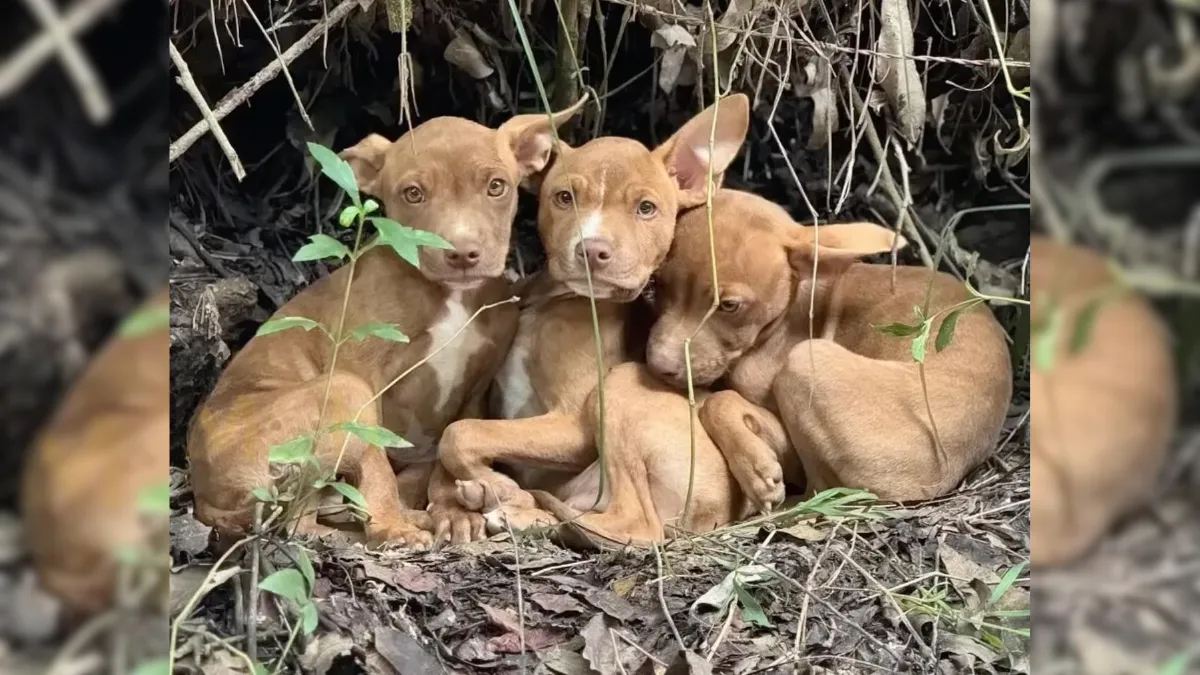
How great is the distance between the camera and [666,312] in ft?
7.85

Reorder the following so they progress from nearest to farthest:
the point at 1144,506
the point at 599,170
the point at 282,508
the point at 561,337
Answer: the point at 1144,506 → the point at 282,508 → the point at 599,170 → the point at 561,337

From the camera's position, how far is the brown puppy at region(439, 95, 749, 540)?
7.33ft

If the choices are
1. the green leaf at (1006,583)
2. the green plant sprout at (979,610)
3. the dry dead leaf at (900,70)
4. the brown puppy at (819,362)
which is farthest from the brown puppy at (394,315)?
the green leaf at (1006,583)

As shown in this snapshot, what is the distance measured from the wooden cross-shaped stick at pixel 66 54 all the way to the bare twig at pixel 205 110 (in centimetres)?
66

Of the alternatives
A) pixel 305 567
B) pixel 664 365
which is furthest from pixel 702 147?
pixel 305 567

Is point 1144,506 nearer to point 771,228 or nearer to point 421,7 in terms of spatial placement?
point 771,228

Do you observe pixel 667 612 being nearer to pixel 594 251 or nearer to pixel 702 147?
pixel 594 251

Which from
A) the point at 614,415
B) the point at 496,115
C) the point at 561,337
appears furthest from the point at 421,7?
the point at 614,415

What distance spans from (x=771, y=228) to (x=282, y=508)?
1287mm

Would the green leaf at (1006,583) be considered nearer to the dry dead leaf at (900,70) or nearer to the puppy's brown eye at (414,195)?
the dry dead leaf at (900,70)

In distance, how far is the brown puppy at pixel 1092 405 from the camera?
4.07 ft

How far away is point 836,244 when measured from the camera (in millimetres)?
2402

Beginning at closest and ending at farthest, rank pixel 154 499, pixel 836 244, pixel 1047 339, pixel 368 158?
pixel 154 499 < pixel 1047 339 < pixel 368 158 < pixel 836 244

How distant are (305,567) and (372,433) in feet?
0.94
